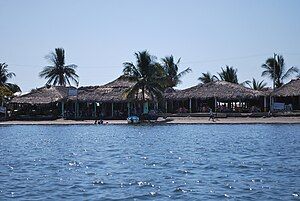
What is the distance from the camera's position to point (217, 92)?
47.9 metres

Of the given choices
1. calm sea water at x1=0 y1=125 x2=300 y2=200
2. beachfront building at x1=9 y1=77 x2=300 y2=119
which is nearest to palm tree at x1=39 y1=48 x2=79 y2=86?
beachfront building at x1=9 y1=77 x2=300 y2=119

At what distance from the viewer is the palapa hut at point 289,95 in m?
45.6

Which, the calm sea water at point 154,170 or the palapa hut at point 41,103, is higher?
the palapa hut at point 41,103

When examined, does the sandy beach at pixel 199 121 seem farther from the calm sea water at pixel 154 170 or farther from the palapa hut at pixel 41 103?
the calm sea water at pixel 154 170

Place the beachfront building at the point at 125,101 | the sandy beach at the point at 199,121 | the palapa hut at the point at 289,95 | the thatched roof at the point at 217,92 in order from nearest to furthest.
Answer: the sandy beach at the point at 199,121
the palapa hut at the point at 289,95
the thatched roof at the point at 217,92
the beachfront building at the point at 125,101

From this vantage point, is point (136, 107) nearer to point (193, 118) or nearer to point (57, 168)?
point (193, 118)

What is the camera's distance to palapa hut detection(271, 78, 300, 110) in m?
45.6

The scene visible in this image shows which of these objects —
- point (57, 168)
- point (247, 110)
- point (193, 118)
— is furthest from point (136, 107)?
point (57, 168)

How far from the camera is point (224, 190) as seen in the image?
40.4 feet

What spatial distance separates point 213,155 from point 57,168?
621 centimetres

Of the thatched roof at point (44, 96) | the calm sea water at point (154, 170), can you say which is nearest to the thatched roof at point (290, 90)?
the calm sea water at point (154, 170)

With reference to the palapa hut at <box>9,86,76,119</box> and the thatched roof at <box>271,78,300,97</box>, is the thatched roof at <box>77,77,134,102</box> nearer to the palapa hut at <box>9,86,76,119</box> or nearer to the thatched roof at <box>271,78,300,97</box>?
the palapa hut at <box>9,86,76,119</box>

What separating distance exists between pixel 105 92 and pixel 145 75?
673 cm

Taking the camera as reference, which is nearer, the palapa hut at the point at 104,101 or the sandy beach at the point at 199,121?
the sandy beach at the point at 199,121
